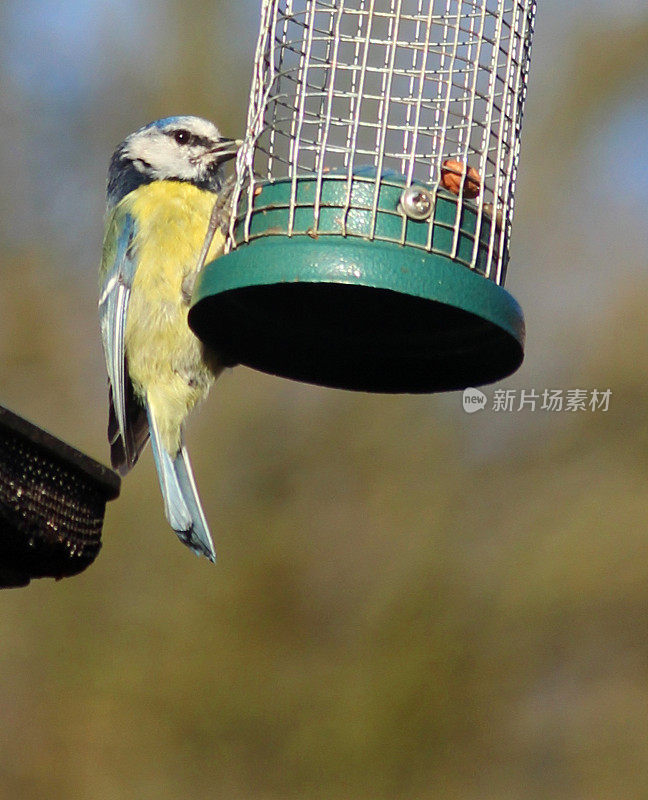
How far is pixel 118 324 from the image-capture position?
15.7ft

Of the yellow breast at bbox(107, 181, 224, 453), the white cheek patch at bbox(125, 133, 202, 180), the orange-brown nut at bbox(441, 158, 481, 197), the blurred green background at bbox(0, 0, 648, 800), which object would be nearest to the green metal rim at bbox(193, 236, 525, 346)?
the orange-brown nut at bbox(441, 158, 481, 197)

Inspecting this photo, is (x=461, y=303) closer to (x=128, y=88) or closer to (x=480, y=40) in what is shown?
(x=480, y=40)

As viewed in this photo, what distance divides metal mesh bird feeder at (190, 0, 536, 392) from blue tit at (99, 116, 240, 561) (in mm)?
569

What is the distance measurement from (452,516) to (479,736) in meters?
1.28

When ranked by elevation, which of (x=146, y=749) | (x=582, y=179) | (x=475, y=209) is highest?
(x=582, y=179)

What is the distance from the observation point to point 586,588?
7.49m

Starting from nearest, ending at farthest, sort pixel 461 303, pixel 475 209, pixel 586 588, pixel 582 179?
pixel 461 303, pixel 475 209, pixel 586 588, pixel 582 179

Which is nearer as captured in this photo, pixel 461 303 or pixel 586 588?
pixel 461 303

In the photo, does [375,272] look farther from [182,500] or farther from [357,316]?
[182,500]

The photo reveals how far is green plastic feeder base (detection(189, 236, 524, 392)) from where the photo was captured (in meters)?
3.36

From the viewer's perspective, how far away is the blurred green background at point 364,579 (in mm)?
7578

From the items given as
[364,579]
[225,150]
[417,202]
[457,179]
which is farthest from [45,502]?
[364,579]

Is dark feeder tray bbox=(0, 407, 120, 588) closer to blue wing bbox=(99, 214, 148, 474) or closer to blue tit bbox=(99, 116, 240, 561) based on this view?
blue tit bbox=(99, 116, 240, 561)

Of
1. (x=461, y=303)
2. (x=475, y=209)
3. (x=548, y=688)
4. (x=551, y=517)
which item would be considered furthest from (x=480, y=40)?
(x=548, y=688)
